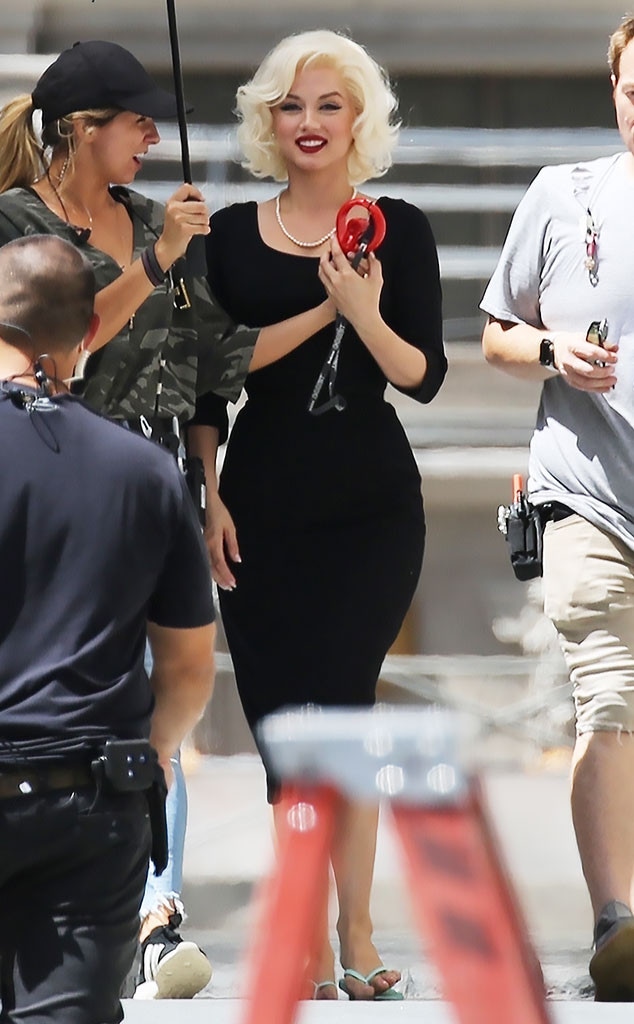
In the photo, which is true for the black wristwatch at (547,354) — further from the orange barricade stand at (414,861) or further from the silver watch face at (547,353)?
the orange barricade stand at (414,861)

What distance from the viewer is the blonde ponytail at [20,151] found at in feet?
11.3

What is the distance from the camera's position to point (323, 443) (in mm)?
3557

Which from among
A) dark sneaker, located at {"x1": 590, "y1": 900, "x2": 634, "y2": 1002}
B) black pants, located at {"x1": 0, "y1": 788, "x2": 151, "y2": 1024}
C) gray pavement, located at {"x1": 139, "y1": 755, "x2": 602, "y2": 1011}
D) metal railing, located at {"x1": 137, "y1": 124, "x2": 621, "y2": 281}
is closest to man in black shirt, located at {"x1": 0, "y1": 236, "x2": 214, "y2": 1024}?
black pants, located at {"x1": 0, "y1": 788, "x2": 151, "y2": 1024}

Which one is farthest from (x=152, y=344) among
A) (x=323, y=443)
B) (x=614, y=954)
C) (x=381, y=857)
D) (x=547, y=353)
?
(x=381, y=857)

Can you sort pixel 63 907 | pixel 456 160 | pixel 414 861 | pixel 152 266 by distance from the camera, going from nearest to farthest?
pixel 414 861
pixel 63 907
pixel 152 266
pixel 456 160

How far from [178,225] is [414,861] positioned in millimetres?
1911

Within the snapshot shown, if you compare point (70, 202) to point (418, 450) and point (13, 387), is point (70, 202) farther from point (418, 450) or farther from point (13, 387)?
point (418, 450)

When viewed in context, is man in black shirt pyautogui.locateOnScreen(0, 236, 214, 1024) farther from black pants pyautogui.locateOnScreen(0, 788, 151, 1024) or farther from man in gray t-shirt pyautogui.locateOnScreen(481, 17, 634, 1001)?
man in gray t-shirt pyautogui.locateOnScreen(481, 17, 634, 1001)

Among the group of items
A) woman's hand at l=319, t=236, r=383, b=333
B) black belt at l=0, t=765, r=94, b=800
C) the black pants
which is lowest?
the black pants

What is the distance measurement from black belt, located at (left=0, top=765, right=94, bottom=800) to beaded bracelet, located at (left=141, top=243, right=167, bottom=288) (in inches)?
42.4

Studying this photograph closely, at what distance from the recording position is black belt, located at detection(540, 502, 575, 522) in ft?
11.5

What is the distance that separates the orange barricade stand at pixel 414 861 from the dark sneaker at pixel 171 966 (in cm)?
192

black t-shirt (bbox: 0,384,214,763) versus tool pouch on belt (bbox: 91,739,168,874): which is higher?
black t-shirt (bbox: 0,384,214,763)

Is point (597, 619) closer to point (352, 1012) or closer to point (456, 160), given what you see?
point (352, 1012)
